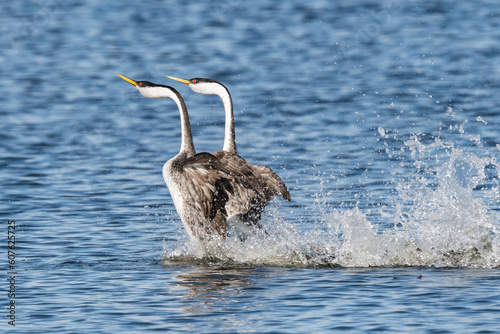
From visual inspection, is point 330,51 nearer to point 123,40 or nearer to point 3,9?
point 123,40

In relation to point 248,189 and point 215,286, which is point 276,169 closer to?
point 248,189

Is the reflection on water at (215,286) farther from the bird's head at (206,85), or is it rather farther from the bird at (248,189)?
the bird's head at (206,85)

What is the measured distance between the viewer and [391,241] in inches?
490

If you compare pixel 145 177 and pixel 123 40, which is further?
pixel 123 40

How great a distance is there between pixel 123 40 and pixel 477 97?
14.7 m

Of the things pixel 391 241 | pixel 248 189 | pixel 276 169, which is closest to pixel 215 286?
pixel 248 189

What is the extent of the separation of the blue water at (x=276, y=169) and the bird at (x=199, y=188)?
1.14 feet

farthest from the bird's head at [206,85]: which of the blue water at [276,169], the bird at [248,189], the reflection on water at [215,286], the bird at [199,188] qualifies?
the reflection on water at [215,286]

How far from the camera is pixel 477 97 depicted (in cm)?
2345

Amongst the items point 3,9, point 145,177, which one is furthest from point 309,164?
point 3,9

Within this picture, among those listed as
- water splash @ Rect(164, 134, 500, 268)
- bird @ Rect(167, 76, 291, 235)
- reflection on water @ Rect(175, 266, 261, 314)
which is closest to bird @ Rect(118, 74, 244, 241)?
bird @ Rect(167, 76, 291, 235)

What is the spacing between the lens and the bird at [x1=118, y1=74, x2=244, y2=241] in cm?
1253

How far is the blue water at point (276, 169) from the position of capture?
10.4 m

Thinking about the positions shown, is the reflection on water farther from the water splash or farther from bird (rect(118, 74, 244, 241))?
bird (rect(118, 74, 244, 241))
